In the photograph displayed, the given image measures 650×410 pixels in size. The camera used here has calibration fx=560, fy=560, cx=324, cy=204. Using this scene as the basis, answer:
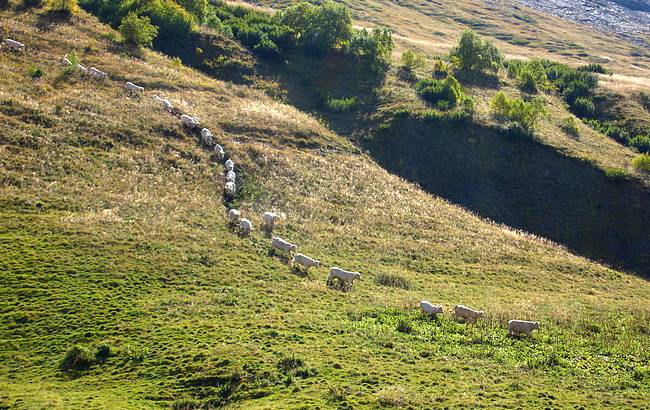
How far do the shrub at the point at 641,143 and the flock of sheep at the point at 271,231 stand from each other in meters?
50.8

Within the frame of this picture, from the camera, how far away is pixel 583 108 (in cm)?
7975

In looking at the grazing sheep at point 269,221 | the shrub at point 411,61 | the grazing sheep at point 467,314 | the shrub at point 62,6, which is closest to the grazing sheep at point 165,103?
the grazing sheep at point 269,221

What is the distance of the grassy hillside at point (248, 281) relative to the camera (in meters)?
21.6

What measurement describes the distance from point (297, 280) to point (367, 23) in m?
113

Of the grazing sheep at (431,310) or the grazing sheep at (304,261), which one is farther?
the grazing sheep at (304,261)

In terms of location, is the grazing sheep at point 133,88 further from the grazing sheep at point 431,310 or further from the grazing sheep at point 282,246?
the grazing sheep at point 431,310

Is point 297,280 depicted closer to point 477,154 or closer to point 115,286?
point 115,286

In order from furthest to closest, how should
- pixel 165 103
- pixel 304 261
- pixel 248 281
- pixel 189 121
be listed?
pixel 165 103 → pixel 189 121 → pixel 304 261 → pixel 248 281

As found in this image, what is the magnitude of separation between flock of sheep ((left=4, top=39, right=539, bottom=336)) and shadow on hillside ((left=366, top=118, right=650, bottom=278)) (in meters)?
20.4

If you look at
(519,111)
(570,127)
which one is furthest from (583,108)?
(519,111)

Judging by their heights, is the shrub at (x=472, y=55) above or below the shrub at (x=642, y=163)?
above

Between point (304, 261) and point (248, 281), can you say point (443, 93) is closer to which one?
point (304, 261)

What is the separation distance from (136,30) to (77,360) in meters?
53.5

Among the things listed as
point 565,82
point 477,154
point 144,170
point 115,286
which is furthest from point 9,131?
point 565,82
